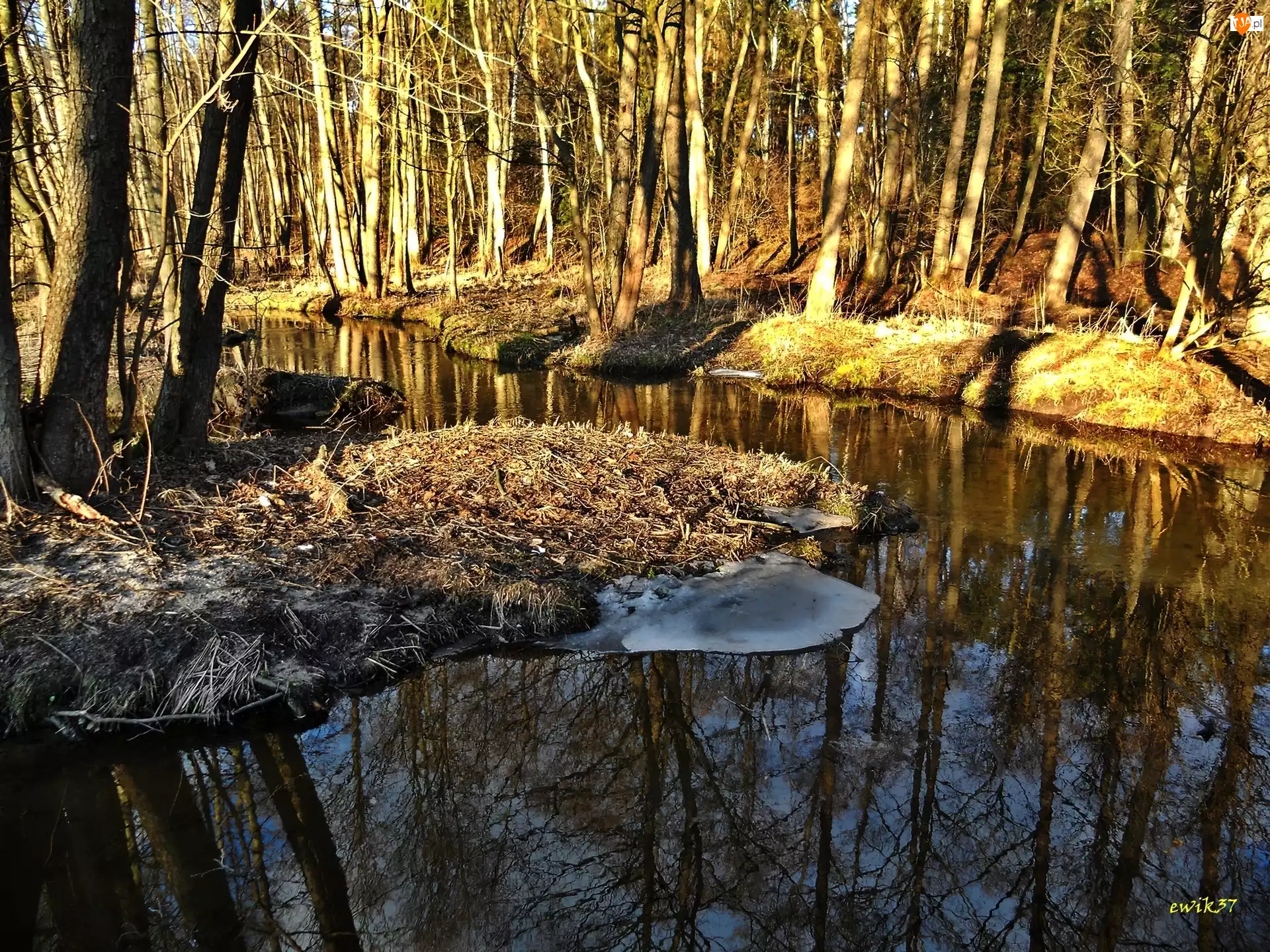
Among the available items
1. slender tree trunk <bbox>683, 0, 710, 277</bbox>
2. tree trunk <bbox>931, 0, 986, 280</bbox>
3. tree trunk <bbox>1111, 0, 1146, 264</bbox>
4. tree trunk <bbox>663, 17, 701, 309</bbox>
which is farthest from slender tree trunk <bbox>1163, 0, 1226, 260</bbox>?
slender tree trunk <bbox>683, 0, 710, 277</bbox>

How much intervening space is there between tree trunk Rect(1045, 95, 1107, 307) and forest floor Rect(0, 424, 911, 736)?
10761 mm

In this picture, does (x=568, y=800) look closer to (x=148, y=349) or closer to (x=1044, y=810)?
(x=1044, y=810)

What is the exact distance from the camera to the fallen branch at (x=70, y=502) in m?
6.54

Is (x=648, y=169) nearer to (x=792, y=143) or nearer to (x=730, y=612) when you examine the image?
(x=792, y=143)

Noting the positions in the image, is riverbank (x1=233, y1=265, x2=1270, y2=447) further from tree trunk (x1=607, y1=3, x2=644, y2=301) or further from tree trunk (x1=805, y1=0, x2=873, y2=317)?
tree trunk (x1=607, y1=3, x2=644, y2=301)

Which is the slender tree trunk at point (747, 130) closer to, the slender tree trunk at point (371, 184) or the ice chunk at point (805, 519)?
the slender tree trunk at point (371, 184)

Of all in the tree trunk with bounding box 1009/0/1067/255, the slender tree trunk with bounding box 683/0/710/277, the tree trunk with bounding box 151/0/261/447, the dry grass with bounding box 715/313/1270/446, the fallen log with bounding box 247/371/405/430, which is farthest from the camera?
the slender tree trunk with bounding box 683/0/710/277

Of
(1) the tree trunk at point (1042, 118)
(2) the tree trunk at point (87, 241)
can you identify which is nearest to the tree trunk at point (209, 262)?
(2) the tree trunk at point (87, 241)

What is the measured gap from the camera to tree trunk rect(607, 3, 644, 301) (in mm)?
18828

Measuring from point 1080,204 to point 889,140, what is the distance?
18.3ft

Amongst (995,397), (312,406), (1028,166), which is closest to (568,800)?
(312,406)

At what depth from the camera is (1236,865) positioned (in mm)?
4539

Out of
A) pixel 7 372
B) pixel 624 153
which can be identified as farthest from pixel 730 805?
pixel 624 153

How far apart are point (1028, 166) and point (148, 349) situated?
23.6 meters
